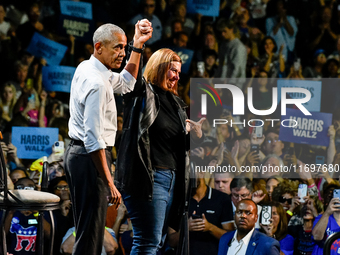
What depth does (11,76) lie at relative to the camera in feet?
12.4

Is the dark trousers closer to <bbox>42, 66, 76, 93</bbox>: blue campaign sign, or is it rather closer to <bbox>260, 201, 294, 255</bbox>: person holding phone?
<bbox>42, 66, 76, 93</bbox>: blue campaign sign

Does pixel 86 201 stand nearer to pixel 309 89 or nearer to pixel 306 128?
pixel 306 128

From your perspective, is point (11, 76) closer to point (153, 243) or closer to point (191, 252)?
point (191, 252)

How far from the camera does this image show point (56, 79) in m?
3.83

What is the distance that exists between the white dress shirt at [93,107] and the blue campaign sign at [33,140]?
2110 mm

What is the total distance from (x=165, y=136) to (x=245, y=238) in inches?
69.2

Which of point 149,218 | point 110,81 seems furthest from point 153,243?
point 110,81

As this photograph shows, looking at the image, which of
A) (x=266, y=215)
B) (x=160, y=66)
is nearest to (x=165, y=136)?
(x=160, y=66)

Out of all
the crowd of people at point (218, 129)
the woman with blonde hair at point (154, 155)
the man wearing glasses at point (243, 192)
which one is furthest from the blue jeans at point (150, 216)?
the man wearing glasses at point (243, 192)

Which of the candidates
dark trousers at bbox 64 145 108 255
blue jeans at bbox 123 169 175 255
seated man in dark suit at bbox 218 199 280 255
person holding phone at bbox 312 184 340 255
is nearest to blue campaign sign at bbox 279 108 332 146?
person holding phone at bbox 312 184 340 255

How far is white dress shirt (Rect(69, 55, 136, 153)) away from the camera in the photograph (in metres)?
1.64

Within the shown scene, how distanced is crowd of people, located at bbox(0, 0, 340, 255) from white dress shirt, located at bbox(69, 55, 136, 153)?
167 cm

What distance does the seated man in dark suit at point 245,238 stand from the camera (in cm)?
347

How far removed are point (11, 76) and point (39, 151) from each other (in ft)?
2.22
